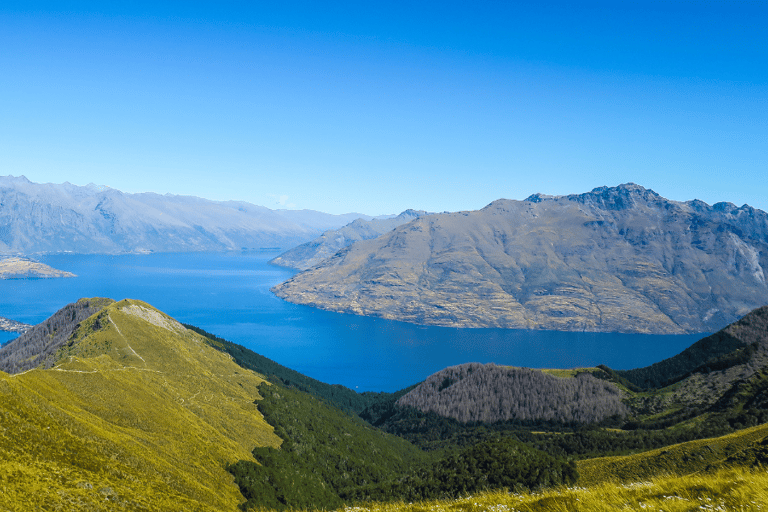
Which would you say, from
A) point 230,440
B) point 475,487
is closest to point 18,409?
point 230,440

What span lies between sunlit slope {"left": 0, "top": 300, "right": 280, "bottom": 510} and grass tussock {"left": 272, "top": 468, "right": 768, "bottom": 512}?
32.4 meters

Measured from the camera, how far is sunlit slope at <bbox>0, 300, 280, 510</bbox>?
4166cm

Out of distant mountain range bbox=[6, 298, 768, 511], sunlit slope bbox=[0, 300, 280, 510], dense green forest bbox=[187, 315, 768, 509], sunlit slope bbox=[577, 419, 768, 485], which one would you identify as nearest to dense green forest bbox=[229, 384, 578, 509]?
dense green forest bbox=[187, 315, 768, 509]

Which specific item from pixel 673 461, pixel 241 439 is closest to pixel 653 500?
pixel 673 461

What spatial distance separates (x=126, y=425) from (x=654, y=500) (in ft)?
254

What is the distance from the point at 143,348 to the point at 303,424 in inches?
1891

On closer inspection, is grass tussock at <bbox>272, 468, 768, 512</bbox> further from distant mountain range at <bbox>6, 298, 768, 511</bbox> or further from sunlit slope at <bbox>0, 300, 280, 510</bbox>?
sunlit slope at <bbox>0, 300, 280, 510</bbox>

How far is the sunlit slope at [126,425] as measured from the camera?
1640 inches

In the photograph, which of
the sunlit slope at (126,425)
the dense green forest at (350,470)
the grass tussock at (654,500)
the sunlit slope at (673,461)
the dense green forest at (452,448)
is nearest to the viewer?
the grass tussock at (654,500)

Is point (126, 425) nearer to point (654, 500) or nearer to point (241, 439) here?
point (241, 439)

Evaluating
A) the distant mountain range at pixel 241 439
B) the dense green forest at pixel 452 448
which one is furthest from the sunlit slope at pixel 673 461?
the dense green forest at pixel 452 448

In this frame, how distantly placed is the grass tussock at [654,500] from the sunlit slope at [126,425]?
106 feet

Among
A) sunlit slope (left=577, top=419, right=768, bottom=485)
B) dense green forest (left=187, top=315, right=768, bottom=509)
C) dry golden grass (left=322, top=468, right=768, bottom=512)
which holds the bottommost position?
dense green forest (left=187, top=315, right=768, bottom=509)

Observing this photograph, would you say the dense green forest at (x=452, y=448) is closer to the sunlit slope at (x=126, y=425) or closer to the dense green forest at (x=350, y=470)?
the dense green forest at (x=350, y=470)
